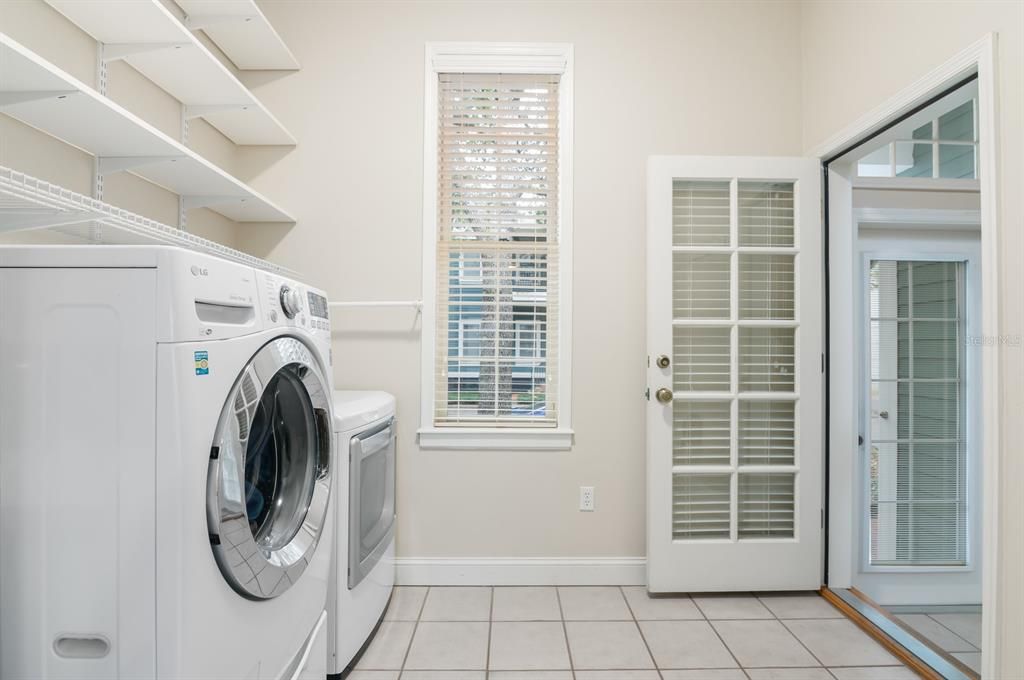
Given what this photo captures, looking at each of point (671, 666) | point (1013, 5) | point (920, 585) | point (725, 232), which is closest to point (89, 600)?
point (671, 666)

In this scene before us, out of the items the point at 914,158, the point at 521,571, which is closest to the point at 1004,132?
the point at 914,158

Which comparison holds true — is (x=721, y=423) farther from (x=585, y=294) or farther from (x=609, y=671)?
(x=609, y=671)

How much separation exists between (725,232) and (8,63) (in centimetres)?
229

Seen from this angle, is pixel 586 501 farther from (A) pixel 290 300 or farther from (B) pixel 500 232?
(A) pixel 290 300

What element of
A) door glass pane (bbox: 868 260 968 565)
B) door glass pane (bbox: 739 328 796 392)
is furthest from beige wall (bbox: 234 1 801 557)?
door glass pane (bbox: 868 260 968 565)

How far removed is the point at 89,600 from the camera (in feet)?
2.88

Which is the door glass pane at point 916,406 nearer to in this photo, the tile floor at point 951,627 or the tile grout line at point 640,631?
the tile floor at point 951,627

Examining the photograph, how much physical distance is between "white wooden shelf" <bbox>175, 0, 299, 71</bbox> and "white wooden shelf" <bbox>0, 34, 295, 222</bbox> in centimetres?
65

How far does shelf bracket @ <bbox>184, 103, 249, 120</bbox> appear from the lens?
6.45 feet

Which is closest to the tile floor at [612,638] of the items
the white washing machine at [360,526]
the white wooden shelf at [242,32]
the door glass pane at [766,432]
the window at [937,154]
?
the white washing machine at [360,526]

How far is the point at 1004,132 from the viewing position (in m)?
1.39

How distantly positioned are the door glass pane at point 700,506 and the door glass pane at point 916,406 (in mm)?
974

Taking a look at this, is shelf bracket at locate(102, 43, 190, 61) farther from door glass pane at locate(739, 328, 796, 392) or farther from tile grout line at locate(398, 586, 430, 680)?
door glass pane at locate(739, 328, 796, 392)

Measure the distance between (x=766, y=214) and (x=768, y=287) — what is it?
0.32m
